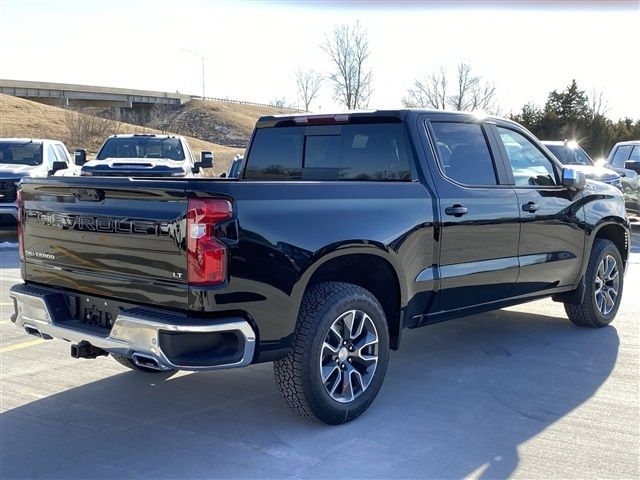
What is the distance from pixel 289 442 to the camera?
425cm

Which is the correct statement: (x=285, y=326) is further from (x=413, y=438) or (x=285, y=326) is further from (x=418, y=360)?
(x=418, y=360)

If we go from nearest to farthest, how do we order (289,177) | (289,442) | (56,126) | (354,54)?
(289,442)
(289,177)
(354,54)
(56,126)

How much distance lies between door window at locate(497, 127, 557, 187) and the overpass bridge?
85394mm

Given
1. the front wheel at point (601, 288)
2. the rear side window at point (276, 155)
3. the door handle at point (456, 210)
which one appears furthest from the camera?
the front wheel at point (601, 288)

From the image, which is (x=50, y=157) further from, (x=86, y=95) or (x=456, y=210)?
(x=86, y=95)

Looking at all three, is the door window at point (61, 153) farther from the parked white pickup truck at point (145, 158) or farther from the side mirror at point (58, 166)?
the side mirror at point (58, 166)

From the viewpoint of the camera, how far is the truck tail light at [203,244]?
3783 millimetres

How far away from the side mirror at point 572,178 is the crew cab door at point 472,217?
808 mm

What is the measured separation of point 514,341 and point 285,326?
314 cm

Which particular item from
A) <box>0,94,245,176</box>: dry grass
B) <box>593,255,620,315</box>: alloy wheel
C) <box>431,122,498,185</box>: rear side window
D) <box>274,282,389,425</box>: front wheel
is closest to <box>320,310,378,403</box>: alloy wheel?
<box>274,282,389,425</box>: front wheel

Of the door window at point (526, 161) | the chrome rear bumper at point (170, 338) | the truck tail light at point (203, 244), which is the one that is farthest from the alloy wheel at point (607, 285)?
the truck tail light at point (203, 244)

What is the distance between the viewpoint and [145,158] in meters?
14.3

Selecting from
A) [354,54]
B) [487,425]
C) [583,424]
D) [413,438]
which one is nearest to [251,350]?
[413,438]

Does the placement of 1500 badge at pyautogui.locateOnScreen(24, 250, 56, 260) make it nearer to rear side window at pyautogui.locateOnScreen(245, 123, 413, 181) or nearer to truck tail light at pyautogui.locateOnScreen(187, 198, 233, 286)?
truck tail light at pyautogui.locateOnScreen(187, 198, 233, 286)
